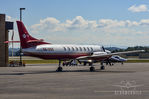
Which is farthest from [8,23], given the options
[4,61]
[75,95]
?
[75,95]

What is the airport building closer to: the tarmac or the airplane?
the airplane

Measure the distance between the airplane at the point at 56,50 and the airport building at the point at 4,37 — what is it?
20.7 meters

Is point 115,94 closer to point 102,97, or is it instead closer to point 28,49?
point 102,97

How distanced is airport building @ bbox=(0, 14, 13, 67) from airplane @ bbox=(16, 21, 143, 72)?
20.7m

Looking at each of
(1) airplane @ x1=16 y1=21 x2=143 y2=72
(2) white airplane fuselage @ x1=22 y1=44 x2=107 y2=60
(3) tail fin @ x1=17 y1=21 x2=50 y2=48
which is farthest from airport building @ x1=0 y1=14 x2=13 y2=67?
(2) white airplane fuselage @ x1=22 y1=44 x2=107 y2=60

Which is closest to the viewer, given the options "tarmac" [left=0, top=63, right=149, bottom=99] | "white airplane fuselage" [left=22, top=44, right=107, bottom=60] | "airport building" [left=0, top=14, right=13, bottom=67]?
"tarmac" [left=0, top=63, right=149, bottom=99]

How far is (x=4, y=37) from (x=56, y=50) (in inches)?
854

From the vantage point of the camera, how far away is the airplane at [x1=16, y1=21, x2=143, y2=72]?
114 ft

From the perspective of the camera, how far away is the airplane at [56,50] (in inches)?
1367

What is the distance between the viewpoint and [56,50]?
36.8 metres

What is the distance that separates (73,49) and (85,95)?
2368 centimetres

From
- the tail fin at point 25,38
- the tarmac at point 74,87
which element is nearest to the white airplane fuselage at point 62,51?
the tail fin at point 25,38

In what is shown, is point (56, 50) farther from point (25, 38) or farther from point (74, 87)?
point (74, 87)

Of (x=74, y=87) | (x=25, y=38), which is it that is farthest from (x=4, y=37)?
(x=74, y=87)
